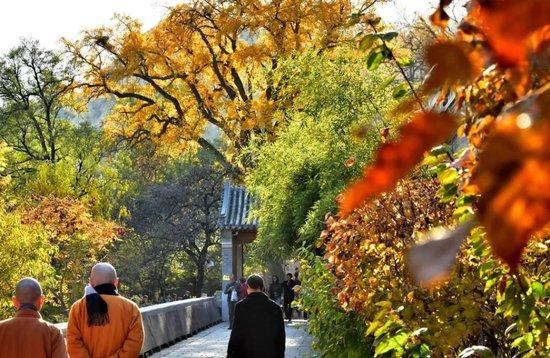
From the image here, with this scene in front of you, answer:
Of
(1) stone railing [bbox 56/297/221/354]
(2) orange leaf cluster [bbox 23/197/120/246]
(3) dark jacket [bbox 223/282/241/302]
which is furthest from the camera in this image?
(2) orange leaf cluster [bbox 23/197/120/246]

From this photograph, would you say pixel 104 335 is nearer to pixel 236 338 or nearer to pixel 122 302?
pixel 122 302

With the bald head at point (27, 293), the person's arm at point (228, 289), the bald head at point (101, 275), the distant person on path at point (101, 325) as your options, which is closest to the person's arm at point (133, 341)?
the distant person on path at point (101, 325)

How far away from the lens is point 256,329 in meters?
11.0

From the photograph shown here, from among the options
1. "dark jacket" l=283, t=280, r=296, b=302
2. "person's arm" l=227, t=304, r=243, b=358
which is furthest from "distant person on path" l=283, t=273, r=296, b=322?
"person's arm" l=227, t=304, r=243, b=358

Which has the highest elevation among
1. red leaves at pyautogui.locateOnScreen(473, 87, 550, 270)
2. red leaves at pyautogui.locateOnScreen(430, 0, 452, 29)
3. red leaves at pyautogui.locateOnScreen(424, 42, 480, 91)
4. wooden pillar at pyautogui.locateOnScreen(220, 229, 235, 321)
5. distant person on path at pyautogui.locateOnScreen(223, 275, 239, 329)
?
wooden pillar at pyautogui.locateOnScreen(220, 229, 235, 321)

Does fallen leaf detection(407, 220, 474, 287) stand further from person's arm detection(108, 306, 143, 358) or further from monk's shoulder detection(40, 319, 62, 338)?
person's arm detection(108, 306, 143, 358)

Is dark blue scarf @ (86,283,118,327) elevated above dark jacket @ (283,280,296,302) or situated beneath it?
situated beneath

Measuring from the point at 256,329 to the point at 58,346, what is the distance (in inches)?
122

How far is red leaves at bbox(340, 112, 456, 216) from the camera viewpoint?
78 centimetres

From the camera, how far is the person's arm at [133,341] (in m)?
8.77

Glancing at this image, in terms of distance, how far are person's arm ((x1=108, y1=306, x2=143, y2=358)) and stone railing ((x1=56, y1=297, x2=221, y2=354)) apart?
648 centimetres

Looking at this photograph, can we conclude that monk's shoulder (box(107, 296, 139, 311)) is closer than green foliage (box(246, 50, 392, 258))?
Yes

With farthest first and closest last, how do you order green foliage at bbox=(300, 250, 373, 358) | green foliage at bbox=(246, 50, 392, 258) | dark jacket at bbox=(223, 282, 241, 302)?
1. dark jacket at bbox=(223, 282, 241, 302)
2. green foliage at bbox=(246, 50, 392, 258)
3. green foliage at bbox=(300, 250, 373, 358)

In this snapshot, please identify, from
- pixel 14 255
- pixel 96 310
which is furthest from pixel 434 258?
pixel 14 255
